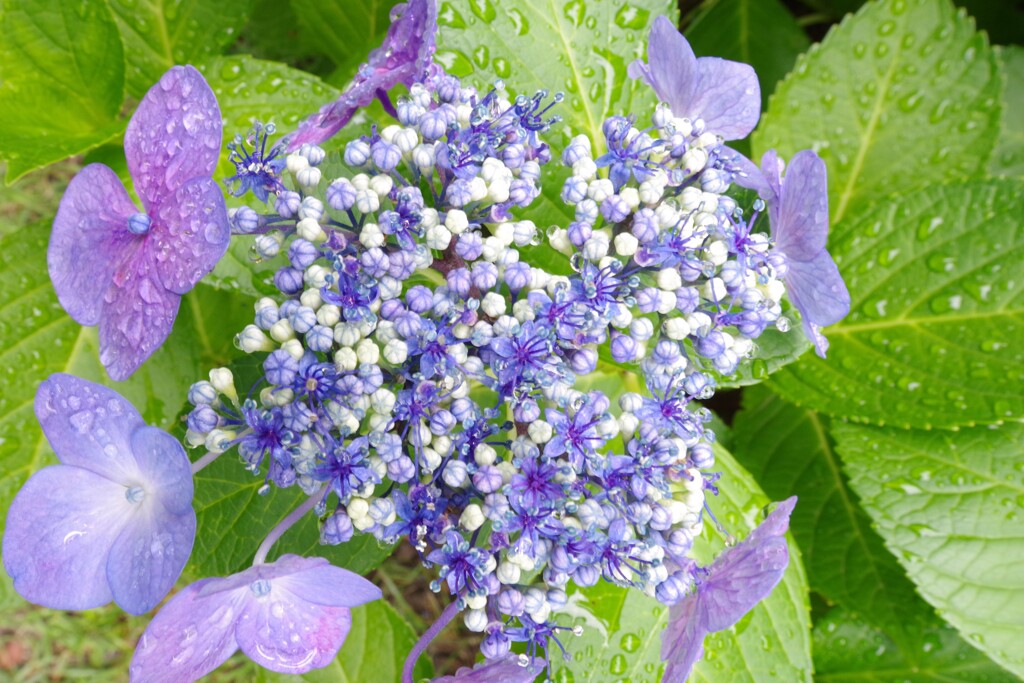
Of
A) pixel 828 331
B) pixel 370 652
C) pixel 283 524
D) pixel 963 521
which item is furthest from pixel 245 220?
pixel 963 521

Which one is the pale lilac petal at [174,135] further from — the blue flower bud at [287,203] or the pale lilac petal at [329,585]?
the pale lilac petal at [329,585]

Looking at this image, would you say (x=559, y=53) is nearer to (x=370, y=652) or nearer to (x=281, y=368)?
(x=281, y=368)

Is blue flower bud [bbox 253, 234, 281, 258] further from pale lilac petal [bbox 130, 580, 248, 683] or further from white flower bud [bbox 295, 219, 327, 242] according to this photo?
pale lilac petal [bbox 130, 580, 248, 683]

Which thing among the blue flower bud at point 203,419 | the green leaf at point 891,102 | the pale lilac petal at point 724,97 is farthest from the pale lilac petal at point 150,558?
the green leaf at point 891,102

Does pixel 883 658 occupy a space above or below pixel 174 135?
below

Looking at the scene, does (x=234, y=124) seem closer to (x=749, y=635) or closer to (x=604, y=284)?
(x=604, y=284)

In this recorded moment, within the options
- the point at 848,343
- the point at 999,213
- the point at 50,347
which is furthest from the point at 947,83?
the point at 50,347

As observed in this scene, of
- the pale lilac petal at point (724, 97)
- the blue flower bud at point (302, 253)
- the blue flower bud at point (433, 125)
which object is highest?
the pale lilac petal at point (724, 97)
